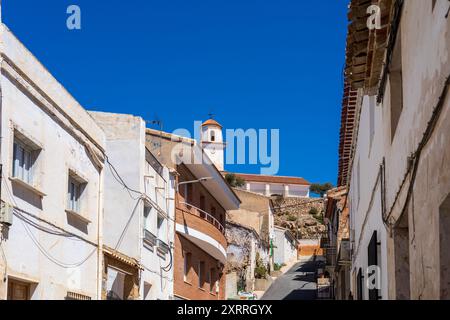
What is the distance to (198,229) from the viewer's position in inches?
1092

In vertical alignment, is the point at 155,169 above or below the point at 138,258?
above

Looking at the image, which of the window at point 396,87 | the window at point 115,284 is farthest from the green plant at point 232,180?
the window at point 396,87

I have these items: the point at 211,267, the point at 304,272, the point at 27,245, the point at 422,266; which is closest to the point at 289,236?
the point at 304,272

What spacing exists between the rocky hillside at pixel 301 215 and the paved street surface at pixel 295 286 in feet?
59.6

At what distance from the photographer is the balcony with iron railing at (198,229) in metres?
26.7

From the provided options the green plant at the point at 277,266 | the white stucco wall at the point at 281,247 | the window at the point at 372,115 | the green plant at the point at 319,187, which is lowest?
the window at the point at 372,115

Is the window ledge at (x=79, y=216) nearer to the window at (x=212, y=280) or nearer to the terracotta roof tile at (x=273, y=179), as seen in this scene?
the window at (x=212, y=280)

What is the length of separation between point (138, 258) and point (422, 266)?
15.0m

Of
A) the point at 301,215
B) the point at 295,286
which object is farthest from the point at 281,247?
the point at 301,215

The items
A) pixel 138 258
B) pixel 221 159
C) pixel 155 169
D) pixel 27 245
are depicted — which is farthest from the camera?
pixel 221 159

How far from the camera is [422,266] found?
729 cm

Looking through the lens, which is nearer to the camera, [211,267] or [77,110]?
[77,110]
